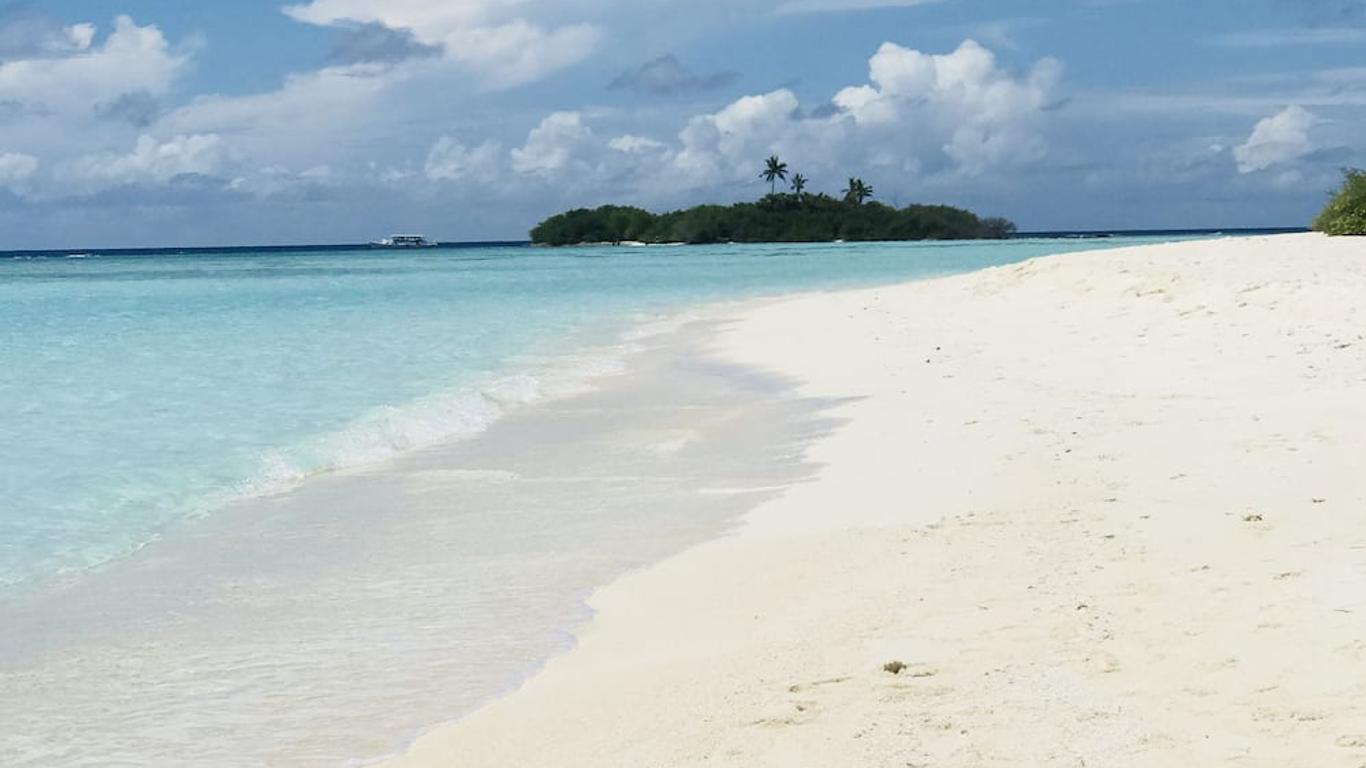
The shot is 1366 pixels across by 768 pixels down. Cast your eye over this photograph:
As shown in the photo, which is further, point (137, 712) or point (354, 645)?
Answer: point (354, 645)

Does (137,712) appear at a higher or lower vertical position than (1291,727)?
lower

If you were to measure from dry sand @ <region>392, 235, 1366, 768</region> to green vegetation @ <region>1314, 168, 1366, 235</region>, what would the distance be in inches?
820

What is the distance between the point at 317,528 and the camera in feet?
27.1

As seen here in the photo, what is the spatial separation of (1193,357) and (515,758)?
11105mm

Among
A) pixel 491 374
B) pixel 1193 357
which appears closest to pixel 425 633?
pixel 1193 357

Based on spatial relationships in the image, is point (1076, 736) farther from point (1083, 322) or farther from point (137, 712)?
point (1083, 322)

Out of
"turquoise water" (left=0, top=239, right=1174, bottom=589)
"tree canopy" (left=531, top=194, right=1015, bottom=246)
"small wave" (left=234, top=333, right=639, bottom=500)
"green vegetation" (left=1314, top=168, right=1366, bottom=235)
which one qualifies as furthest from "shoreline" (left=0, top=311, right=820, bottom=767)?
"tree canopy" (left=531, top=194, right=1015, bottom=246)

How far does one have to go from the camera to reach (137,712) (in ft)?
15.9

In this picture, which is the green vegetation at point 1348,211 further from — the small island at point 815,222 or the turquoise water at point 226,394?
the small island at point 815,222

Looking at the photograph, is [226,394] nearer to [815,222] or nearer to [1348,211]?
[1348,211]

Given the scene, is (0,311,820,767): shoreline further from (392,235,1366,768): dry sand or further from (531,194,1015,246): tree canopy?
(531,194,1015,246): tree canopy

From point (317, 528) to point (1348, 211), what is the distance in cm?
2891

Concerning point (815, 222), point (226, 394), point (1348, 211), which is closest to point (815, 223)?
point (815, 222)

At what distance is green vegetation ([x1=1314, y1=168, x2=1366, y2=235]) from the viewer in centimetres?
2977
